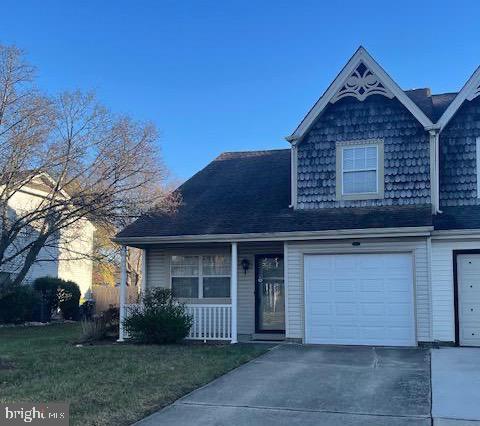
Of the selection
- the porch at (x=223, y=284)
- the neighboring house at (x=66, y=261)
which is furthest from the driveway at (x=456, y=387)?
the neighboring house at (x=66, y=261)

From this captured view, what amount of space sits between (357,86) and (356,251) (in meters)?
4.36

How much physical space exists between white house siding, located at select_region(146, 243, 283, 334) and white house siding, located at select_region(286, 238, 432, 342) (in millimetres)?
1408

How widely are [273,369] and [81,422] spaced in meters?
4.44

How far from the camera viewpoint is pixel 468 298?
45.0ft

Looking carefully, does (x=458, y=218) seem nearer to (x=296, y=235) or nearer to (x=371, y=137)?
(x=371, y=137)

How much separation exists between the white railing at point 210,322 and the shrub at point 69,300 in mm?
12065

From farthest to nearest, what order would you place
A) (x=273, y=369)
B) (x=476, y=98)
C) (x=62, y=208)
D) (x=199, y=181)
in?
(x=199, y=181) < (x=476, y=98) < (x=62, y=208) < (x=273, y=369)

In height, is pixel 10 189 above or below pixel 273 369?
above

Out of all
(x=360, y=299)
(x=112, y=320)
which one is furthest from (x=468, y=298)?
(x=112, y=320)

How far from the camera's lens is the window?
1661 cm

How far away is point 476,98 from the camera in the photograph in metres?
15.2

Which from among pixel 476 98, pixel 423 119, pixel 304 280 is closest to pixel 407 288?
pixel 304 280

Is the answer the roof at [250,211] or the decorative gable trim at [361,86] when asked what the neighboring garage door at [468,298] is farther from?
the decorative gable trim at [361,86]

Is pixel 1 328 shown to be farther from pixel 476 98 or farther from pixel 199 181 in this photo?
pixel 476 98
